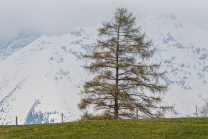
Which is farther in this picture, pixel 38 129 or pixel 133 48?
pixel 133 48

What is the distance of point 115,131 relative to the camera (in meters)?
18.9

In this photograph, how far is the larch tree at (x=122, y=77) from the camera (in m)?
24.8

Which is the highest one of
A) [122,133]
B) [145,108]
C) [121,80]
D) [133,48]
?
[133,48]

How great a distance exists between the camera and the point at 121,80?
26172 mm

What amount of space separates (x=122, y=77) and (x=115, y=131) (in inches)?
322

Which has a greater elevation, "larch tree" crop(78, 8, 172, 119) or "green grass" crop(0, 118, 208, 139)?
"larch tree" crop(78, 8, 172, 119)

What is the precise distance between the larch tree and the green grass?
10.9ft

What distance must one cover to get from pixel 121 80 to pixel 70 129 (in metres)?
8.49

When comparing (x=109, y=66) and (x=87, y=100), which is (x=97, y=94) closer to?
(x=87, y=100)

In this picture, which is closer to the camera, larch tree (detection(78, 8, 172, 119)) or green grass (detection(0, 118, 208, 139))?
green grass (detection(0, 118, 208, 139))

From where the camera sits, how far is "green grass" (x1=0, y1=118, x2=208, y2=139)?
17578 mm

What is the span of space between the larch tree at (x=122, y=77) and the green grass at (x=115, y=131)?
3332 millimetres

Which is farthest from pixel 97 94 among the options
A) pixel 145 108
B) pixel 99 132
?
pixel 99 132

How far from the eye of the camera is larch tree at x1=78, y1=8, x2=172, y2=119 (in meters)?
24.8
